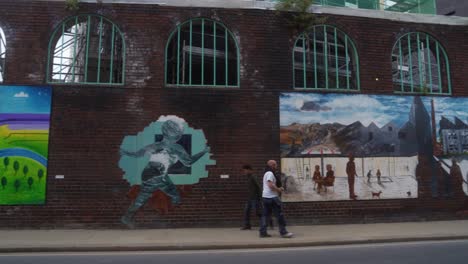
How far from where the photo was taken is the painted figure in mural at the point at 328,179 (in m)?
11.4

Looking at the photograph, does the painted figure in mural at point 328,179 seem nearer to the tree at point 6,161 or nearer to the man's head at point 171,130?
the man's head at point 171,130

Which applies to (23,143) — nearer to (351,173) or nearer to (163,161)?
(163,161)

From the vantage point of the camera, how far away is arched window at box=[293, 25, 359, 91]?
1200 centimetres

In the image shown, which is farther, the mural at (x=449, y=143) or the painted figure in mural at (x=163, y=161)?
the mural at (x=449, y=143)

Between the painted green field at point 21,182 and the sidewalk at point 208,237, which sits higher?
the painted green field at point 21,182

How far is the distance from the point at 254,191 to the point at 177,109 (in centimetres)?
308

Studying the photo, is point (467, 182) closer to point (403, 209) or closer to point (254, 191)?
point (403, 209)

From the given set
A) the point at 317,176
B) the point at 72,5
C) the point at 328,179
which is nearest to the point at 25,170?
the point at 72,5

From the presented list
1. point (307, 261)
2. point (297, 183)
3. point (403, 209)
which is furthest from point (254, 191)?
point (403, 209)

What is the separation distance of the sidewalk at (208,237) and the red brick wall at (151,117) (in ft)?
1.68

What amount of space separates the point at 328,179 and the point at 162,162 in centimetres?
470

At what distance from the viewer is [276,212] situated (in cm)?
929

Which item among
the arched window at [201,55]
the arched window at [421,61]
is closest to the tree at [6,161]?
the arched window at [201,55]

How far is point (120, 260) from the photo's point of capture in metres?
7.26
